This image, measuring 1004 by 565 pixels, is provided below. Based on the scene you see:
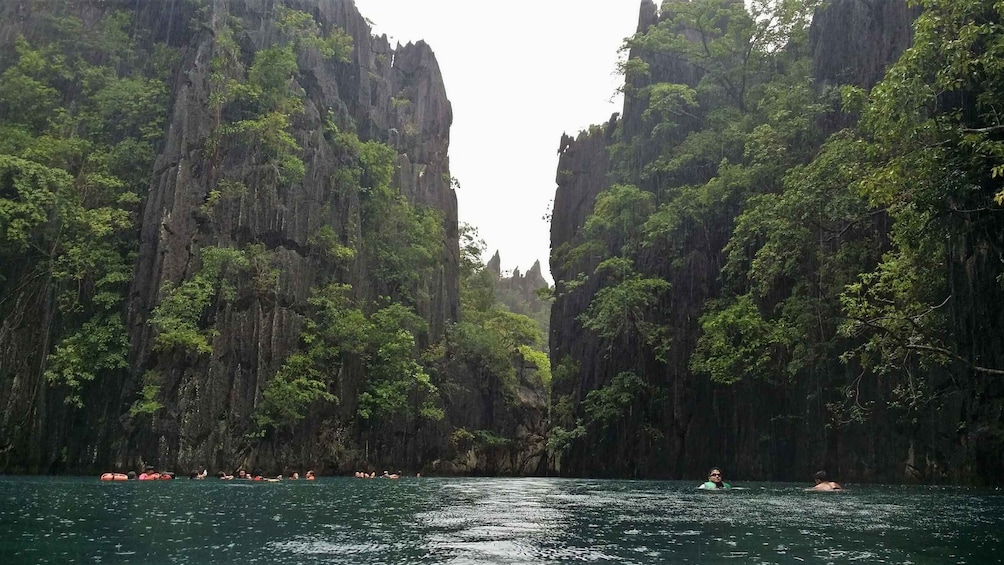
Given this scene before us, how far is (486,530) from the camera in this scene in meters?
10.5

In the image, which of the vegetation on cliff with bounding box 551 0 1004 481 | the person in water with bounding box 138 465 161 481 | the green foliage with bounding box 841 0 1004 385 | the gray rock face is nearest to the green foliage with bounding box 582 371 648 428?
the vegetation on cliff with bounding box 551 0 1004 481

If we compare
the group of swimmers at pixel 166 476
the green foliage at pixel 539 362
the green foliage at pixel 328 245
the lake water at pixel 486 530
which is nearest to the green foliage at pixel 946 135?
the lake water at pixel 486 530

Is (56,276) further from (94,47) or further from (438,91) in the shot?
(438,91)

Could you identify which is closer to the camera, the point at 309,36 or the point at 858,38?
the point at 858,38

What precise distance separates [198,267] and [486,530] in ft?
84.0

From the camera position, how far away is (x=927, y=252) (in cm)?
1823

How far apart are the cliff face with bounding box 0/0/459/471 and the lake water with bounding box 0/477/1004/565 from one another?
1365 cm

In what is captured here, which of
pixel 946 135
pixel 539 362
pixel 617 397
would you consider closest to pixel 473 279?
pixel 539 362

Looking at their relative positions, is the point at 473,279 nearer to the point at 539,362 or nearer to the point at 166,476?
the point at 539,362

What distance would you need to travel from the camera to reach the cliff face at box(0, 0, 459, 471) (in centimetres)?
2981

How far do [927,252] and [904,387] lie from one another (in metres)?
8.06

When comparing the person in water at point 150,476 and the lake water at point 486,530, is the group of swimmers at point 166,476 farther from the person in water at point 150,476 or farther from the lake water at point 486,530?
the lake water at point 486,530

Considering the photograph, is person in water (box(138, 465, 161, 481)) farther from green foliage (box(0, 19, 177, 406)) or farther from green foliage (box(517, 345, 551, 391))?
green foliage (box(517, 345, 551, 391))

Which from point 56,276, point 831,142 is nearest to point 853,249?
point 831,142
